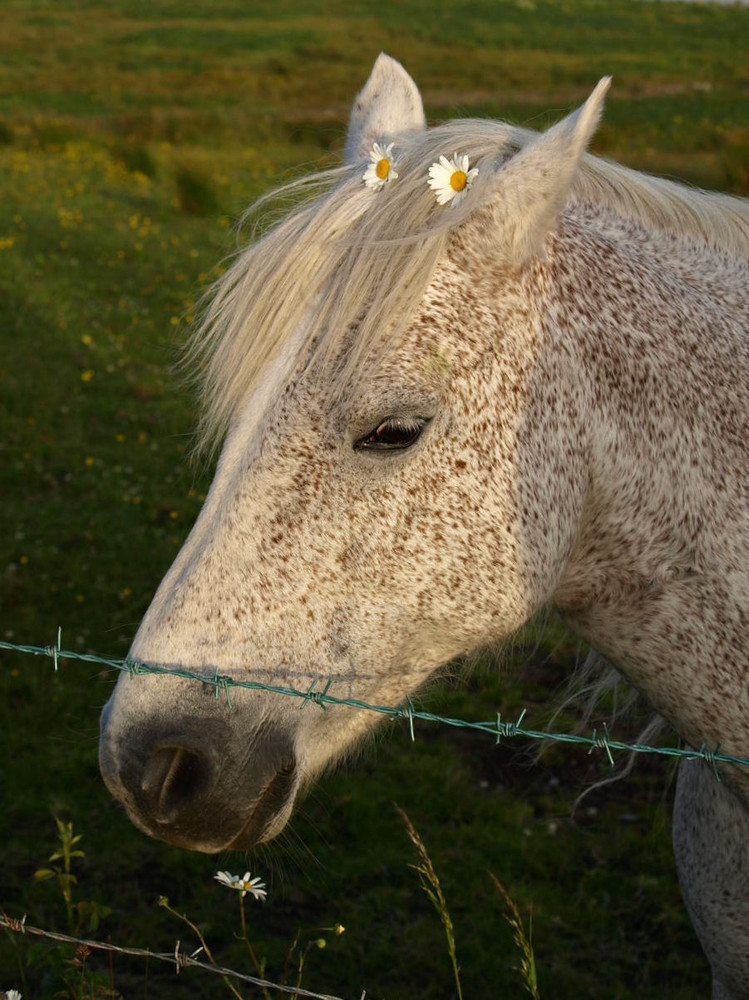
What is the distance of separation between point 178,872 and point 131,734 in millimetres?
2735

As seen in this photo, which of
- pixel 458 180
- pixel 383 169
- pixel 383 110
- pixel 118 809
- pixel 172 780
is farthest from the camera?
pixel 118 809

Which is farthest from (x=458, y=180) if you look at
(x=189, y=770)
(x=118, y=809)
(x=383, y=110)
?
(x=118, y=809)

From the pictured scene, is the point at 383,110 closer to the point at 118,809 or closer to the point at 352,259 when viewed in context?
the point at 352,259

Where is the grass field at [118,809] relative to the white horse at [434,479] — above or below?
below

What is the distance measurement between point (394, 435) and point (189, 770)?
2.60ft

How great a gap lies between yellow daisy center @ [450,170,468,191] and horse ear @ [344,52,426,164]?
0.52m

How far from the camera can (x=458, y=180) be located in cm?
200

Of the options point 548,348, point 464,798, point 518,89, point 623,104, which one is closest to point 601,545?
point 548,348

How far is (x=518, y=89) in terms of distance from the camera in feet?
113

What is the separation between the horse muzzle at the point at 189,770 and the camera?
1.84m

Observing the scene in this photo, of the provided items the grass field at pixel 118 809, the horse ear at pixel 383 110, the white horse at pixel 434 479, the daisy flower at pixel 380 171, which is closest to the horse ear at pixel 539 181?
the white horse at pixel 434 479

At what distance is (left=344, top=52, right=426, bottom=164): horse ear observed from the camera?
254 centimetres

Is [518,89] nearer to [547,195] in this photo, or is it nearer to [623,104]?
[623,104]

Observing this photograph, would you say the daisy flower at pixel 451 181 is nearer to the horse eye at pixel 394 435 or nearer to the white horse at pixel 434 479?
the white horse at pixel 434 479
